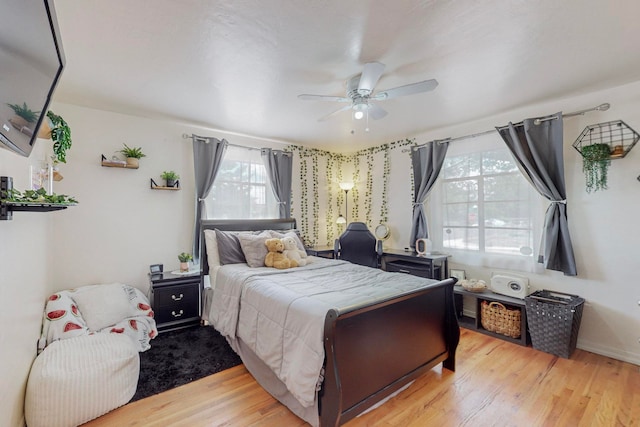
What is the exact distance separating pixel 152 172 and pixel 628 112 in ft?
16.2

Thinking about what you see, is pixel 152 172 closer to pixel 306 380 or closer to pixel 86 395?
pixel 86 395

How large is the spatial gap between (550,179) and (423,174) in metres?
1.42

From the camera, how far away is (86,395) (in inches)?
68.4

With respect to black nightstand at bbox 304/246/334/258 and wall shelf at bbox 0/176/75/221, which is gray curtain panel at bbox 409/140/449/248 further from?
wall shelf at bbox 0/176/75/221

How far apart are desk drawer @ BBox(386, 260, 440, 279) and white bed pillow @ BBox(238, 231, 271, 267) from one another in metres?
1.79

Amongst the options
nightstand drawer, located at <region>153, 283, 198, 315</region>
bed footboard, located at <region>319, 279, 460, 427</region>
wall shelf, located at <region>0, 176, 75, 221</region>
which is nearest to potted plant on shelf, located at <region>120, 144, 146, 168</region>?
nightstand drawer, located at <region>153, 283, 198, 315</region>

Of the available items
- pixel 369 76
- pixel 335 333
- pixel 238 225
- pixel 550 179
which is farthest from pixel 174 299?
pixel 550 179

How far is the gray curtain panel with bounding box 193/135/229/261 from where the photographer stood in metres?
3.62

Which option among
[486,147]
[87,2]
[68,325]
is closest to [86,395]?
[68,325]

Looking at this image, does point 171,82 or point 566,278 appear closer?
point 171,82

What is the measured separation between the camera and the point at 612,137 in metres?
2.63

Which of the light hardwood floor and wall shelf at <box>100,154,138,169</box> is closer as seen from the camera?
the light hardwood floor

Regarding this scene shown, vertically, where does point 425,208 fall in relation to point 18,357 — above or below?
above

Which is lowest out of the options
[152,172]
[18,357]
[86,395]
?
[86,395]
